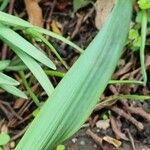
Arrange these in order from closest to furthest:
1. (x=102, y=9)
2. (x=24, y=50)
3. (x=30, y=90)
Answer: (x=24, y=50)
(x=30, y=90)
(x=102, y=9)

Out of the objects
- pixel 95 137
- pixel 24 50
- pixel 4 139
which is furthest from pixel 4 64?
pixel 95 137

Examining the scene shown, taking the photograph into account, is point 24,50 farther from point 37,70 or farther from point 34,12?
point 34,12

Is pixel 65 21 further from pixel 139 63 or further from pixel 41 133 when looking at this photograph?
pixel 41 133

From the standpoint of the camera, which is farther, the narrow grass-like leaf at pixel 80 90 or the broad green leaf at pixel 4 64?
the broad green leaf at pixel 4 64

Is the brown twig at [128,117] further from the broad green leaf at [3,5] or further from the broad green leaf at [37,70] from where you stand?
the broad green leaf at [3,5]

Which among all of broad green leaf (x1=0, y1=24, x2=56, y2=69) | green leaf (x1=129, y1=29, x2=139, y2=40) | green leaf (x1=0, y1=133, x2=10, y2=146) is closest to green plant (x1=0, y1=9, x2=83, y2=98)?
broad green leaf (x1=0, y1=24, x2=56, y2=69)

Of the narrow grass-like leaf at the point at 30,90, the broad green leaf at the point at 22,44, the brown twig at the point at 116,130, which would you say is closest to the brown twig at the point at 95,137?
the brown twig at the point at 116,130
